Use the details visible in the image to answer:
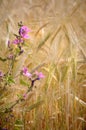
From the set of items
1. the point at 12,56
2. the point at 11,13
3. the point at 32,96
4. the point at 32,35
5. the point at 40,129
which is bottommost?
the point at 40,129

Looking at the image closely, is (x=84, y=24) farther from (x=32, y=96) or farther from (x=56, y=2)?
(x=32, y=96)

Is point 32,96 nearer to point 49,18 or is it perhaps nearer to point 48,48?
point 48,48

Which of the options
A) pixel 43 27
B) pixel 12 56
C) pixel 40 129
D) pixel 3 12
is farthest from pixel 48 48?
pixel 40 129

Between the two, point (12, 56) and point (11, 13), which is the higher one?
point (11, 13)

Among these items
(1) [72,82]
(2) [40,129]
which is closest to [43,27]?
(1) [72,82]

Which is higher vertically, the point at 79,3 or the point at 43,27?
the point at 79,3

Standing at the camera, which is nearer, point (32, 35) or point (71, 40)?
point (71, 40)
